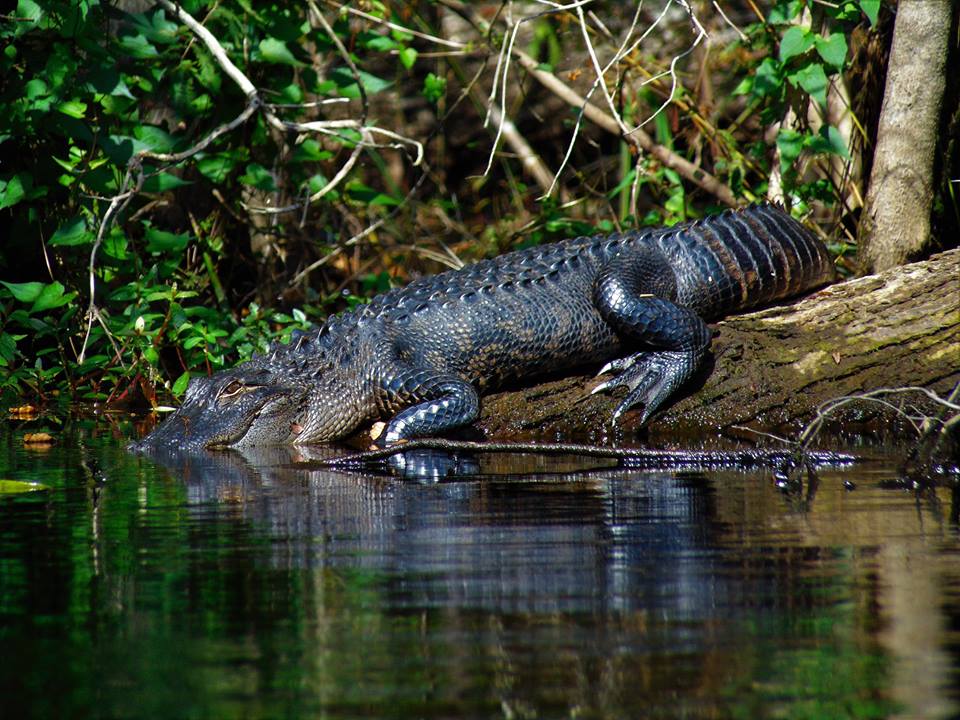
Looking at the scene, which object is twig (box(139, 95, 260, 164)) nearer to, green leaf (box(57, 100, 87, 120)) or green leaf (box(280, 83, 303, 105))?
green leaf (box(57, 100, 87, 120))

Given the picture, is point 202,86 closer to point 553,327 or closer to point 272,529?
point 553,327

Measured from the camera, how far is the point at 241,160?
7.59 metres

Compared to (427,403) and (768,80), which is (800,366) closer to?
(427,403)

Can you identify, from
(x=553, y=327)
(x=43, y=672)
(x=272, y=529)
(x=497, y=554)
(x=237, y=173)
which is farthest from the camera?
(x=237, y=173)

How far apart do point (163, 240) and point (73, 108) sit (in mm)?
Result: 948

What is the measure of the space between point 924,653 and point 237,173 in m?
6.28

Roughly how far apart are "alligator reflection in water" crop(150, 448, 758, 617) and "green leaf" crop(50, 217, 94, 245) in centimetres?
239

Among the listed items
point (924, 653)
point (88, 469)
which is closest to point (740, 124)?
point (88, 469)

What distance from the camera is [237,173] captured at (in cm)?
792

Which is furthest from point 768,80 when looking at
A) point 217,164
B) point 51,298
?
point 51,298

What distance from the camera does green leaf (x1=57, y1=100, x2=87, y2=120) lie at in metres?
6.79

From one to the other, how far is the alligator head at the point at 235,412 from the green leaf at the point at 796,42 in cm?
305

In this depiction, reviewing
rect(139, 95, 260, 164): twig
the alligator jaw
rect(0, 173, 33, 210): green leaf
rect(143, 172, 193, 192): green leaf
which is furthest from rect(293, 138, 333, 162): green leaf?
the alligator jaw

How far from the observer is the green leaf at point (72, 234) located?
700cm
